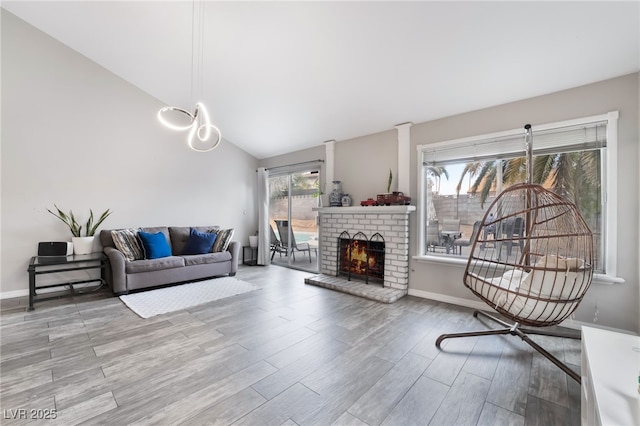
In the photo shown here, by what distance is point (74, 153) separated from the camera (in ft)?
12.9

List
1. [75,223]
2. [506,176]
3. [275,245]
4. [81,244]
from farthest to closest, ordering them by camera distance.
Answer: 1. [275,245]
2. [75,223]
3. [81,244]
4. [506,176]

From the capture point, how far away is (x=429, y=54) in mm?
2652

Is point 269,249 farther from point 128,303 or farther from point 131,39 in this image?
point 131,39

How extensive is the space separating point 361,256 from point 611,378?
3235mm

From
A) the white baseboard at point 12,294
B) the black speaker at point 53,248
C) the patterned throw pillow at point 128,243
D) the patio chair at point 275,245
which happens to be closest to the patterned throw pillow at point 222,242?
the patterned throw pillow at point 128,243

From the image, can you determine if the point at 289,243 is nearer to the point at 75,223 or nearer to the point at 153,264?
the point at 153,264

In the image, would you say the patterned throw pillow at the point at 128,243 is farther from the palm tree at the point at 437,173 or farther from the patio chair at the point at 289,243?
the palm tree at the point at 437,173

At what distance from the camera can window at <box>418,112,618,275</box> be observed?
259 cm

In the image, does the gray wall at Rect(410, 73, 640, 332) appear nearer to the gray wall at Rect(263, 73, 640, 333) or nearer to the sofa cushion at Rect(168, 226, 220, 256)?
the gray wall at Rect(263, 73, 640, 333)

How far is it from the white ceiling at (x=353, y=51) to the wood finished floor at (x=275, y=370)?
254cm

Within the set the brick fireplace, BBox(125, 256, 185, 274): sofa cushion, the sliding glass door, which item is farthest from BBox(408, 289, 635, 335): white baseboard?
BBox(125, 256, 185, 274): sofa cushion

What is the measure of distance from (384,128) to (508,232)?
214cm

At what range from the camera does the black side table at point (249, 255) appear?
5.96 m

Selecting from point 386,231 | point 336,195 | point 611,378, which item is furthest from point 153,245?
point 611,378
